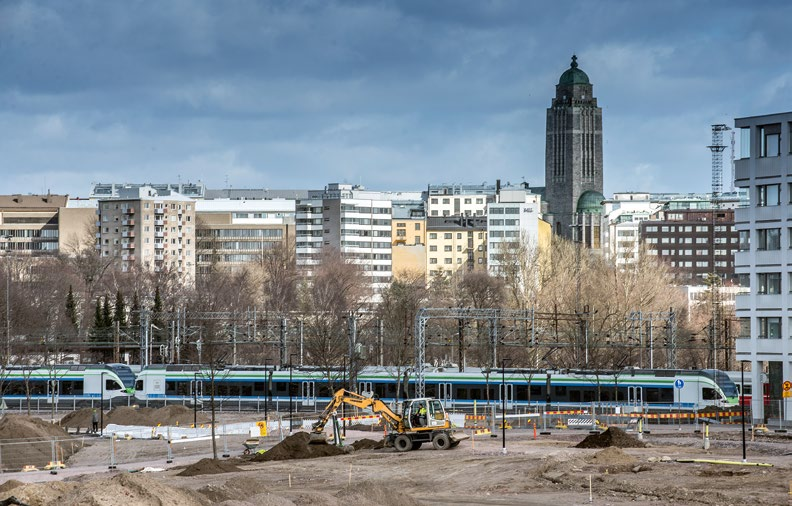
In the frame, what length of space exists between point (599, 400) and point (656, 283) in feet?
172

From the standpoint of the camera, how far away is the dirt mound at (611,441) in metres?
57.5

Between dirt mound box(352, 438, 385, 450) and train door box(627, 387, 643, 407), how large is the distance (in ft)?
81.6

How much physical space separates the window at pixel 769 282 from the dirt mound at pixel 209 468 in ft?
101

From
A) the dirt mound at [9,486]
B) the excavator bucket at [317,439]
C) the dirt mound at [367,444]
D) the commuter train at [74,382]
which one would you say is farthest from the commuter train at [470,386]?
the dirt mound at [9,486]

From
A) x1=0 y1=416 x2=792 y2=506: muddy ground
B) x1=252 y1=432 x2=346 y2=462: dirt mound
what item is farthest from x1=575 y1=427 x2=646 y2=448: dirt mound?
x1=252 y1=432 x2=346 y2=462: dirt mound

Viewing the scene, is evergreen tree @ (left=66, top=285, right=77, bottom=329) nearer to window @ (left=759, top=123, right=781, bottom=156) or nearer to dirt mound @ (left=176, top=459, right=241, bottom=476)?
window @ (left=759, top=123, right=781, bottom=156)

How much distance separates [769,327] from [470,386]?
73.1 ft

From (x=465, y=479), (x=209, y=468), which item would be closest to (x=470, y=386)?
(x=209, y=468)

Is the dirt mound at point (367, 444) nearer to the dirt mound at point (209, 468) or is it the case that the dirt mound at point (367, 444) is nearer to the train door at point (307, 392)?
the dirt mound at point (209, 468)

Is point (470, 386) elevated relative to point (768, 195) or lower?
lower

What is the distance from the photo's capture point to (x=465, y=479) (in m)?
48.0

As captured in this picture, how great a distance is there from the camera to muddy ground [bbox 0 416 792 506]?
37406 millimetres

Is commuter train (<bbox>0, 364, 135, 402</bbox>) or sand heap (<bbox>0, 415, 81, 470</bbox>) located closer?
sand heap (<bbox>0, 415, 81, 470</bbox>)

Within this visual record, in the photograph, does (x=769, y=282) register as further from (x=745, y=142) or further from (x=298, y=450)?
(x=298, y=450)
